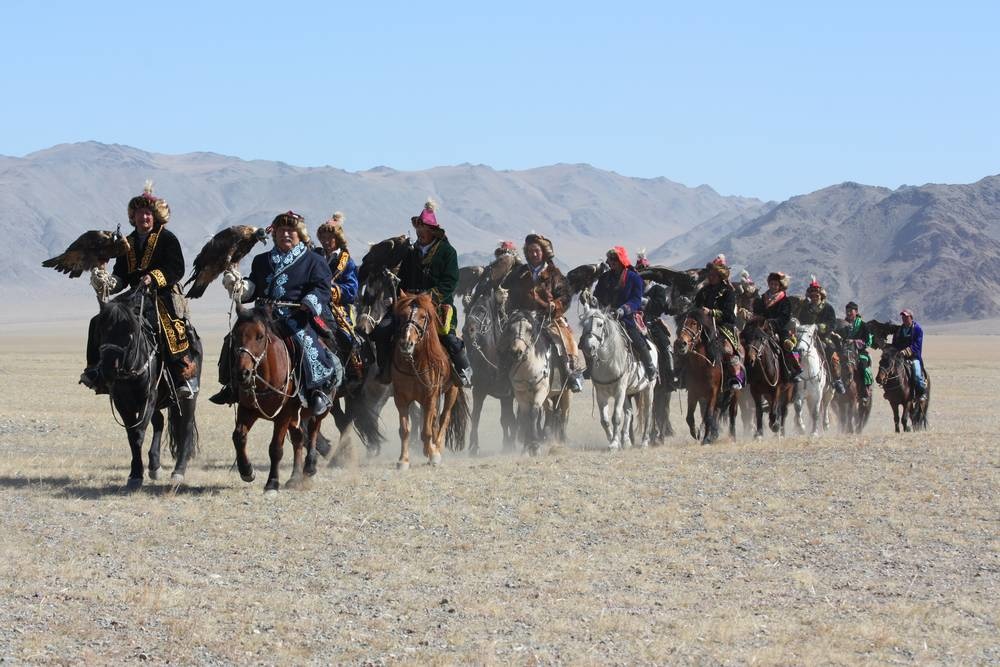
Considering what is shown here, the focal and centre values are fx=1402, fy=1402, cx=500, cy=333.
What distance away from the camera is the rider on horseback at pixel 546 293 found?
57.1 ft

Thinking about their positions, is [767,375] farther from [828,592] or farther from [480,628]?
[480,628]

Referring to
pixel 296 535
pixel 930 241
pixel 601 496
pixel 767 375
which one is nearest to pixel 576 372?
pixel 767 375

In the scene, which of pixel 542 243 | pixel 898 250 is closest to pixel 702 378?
pixel 542 243

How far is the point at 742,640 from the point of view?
8.13 meters

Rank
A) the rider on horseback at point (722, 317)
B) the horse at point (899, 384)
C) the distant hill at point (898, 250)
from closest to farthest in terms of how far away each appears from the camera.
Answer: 1. the rider on horseback at point (722, 317)
2. the horse at point (899, 384)
3. the distant hill at point (898, 250)

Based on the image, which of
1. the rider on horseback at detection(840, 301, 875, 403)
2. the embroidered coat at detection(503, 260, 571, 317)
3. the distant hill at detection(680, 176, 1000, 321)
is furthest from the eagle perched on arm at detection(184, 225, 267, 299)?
the distant hill at detection(680, 176, 1000, 321)

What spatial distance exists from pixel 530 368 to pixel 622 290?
2.15 m

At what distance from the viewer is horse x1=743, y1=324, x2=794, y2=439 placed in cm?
1886

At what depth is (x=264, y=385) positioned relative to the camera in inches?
485

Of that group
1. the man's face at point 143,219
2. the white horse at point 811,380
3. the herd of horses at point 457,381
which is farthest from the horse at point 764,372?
the man's face at point 143,219

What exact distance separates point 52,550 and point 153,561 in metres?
0.81

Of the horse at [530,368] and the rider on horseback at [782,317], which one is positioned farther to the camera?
the rider on horseback at [782,317]

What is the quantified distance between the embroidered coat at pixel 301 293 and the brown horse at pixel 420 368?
1.13 meters

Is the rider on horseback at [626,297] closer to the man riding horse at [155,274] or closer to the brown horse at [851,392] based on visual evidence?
the brown horse at [851,392]
